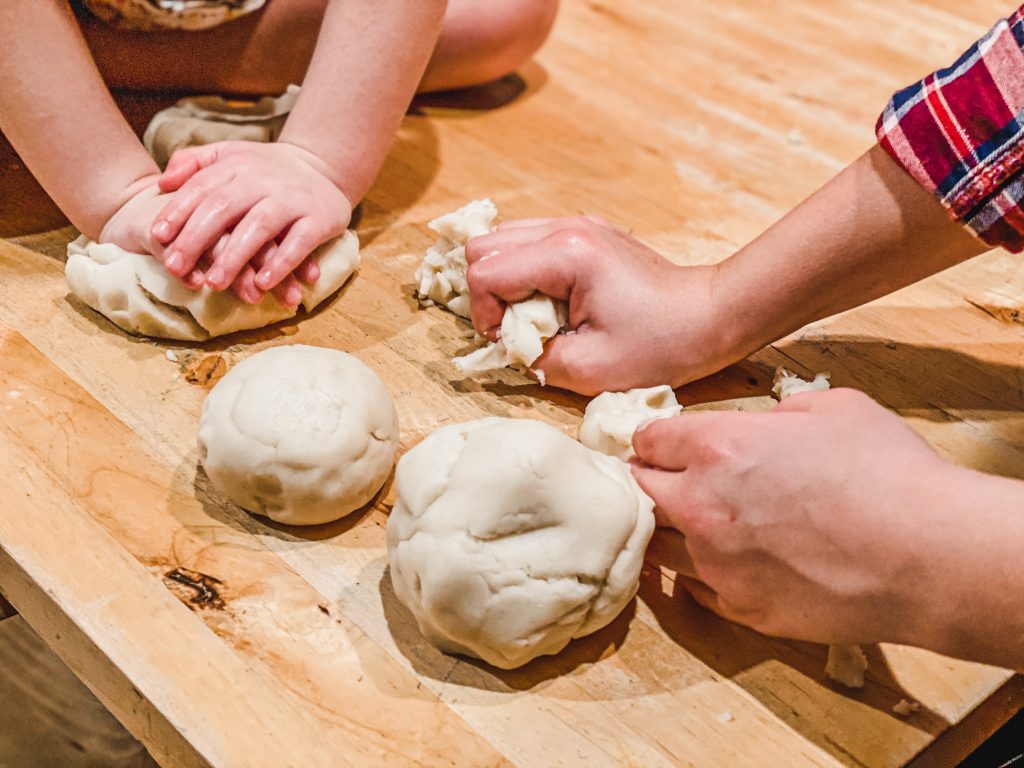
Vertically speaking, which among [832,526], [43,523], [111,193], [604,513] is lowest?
[43,523]

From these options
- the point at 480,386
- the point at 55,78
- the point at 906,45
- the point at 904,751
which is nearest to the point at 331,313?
the point at 480,386

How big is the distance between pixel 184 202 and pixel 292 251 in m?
0.14

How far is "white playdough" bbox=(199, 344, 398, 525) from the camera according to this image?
981mm

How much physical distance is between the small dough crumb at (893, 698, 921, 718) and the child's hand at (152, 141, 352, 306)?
824 millimetres

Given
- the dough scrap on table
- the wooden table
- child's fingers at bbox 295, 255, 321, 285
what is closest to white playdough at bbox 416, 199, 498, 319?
the wooden table

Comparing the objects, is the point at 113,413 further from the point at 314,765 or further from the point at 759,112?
the point at 759,112

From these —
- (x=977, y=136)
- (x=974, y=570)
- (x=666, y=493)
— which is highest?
(x=977, y=136)

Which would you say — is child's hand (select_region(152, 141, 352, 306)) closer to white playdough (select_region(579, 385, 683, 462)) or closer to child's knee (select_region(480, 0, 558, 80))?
white playdough (select_region(579, 385, 683, 462))

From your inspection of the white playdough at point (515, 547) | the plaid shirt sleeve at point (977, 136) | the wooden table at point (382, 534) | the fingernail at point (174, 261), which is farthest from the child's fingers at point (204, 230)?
the plaid shirt sleeve at point (977, 136)

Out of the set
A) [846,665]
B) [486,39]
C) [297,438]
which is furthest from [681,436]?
[486,39]

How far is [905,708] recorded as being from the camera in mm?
929

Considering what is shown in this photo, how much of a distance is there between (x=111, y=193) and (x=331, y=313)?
316 mm

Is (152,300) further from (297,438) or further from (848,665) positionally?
(848,665)

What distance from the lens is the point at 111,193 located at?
124 centimetres
